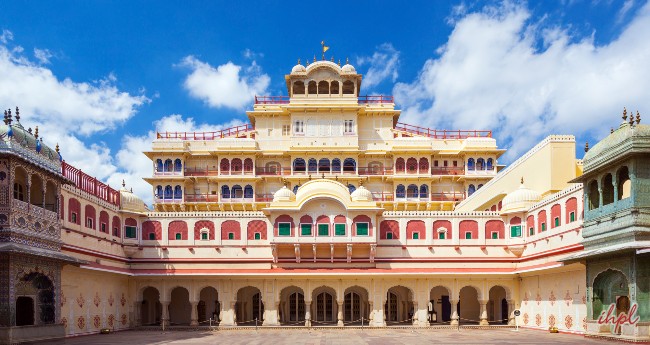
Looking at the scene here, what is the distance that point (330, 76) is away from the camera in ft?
188

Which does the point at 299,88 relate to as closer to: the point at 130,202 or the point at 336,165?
the point at 336,165

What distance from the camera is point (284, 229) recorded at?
41750 millimetres

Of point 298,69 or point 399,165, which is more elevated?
point 298,69

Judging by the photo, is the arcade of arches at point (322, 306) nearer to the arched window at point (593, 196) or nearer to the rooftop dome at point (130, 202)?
the rooftop dome at point (130, 202)

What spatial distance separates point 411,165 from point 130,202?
25958mm

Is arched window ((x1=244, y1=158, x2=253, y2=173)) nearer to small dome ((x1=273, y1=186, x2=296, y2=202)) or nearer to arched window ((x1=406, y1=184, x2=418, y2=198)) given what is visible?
small dome ((x1=273, y1=186, x2=296, y2=202))

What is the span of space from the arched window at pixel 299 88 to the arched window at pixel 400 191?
42.2ft

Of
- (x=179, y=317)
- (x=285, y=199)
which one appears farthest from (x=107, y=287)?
(x=285, y=199)

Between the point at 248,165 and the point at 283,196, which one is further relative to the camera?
the point at 248,165

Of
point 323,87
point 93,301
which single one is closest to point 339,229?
point 93,301

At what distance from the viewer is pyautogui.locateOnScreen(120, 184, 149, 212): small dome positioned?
42250mm

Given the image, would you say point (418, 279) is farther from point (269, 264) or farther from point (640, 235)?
point (640, 235)

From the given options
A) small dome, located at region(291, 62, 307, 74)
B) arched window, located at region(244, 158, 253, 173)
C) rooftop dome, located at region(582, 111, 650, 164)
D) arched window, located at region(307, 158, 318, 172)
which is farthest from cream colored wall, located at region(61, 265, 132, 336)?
rooftop dome, located at region(582, 111, 650, 164)

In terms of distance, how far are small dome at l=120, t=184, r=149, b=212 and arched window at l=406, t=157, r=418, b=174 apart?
80.4 feet
